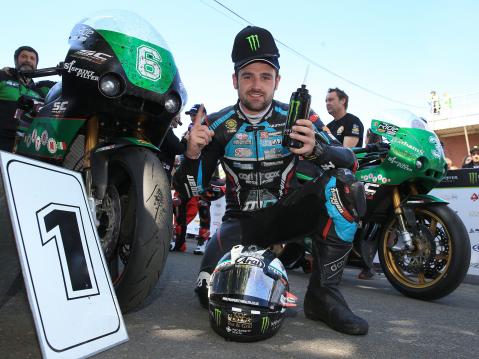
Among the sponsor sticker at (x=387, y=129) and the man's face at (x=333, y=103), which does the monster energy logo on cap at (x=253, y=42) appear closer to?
the sponsor sticker at (x=387, y=129)

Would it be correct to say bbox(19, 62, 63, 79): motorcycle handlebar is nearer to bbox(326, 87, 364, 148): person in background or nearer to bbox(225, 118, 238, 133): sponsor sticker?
bbox(225, 118, 238, 133): sponsor sticker

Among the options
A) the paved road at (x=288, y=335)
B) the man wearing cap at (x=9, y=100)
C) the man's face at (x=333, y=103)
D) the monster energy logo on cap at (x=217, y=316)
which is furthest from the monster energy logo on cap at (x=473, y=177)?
the man wearing cap at (x=9, y=100)

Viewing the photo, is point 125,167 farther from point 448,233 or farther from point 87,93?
point 448,233

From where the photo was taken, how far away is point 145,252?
1.89 meters

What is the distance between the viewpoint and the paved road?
5.63ft

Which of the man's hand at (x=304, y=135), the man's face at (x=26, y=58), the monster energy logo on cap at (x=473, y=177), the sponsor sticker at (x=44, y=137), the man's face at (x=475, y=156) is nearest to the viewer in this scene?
the man's hand at (x=304, y=135)

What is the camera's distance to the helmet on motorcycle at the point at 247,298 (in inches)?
72.7

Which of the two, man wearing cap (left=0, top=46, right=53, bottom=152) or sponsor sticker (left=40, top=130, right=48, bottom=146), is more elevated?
man wearing cap (left=0, top=46, right=53, bottom=152)

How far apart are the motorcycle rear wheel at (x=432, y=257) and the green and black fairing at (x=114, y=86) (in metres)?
2.07

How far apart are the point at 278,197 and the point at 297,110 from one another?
2.45 ft

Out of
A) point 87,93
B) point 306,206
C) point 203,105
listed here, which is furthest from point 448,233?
point 87,93

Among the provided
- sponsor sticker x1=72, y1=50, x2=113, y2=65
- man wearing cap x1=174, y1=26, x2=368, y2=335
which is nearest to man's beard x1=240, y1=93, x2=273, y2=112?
man wearing cap x1=174, y1=26, x2=368, y2=335

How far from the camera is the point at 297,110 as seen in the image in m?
2.12

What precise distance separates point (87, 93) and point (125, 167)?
1.20 ft
